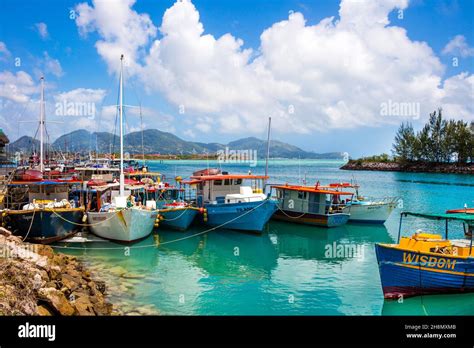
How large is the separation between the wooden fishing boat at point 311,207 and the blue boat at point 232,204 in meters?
2.84

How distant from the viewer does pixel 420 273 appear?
13258 mm

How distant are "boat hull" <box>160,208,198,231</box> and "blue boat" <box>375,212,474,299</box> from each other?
13.6m

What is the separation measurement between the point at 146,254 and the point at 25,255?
6523 mm

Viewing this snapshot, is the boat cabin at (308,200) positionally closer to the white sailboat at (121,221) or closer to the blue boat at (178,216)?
the blue boat at (178,216)

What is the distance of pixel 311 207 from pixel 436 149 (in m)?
92.5

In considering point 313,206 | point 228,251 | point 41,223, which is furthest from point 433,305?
point 41,223

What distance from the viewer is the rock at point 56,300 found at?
408 inches

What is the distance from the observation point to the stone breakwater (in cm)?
942

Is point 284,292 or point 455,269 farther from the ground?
point 455,269

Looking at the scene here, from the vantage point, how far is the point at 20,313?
28.9 ft

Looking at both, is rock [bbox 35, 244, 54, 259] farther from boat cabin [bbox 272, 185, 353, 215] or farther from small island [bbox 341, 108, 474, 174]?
small island [bbox 341, 108, 474, 174]

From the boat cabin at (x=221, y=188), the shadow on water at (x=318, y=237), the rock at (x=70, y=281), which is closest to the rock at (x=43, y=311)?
the rock at (x=70, y=281)
